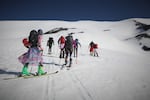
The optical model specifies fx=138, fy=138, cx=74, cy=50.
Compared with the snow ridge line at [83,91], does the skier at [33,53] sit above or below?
above

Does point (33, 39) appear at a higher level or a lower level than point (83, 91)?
higher

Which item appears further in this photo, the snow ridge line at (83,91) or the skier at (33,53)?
the skier at (33,53)

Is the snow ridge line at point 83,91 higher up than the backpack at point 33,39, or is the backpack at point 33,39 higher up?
the backpack at point 33,39

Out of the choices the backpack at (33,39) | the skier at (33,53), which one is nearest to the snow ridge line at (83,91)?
the skier at (33,53)

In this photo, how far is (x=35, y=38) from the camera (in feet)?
22.0

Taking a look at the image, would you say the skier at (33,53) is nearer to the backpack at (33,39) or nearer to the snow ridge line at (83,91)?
the backpack at (33,39)

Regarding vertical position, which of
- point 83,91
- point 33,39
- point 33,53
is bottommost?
point 83,91

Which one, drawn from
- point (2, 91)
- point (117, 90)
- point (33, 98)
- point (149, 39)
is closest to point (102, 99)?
point (117, 90)

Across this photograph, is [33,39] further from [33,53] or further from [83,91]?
[83,91]

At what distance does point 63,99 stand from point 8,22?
84801 millimetres

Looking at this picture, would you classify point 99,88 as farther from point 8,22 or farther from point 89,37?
point 8,22

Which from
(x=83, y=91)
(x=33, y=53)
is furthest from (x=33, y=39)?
(x=83, y=91)

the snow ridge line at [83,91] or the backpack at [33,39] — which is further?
the backpack at [33,39]

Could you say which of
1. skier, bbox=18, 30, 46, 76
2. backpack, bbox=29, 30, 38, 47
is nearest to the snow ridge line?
skier, bbox=18, 30, 46, 76
